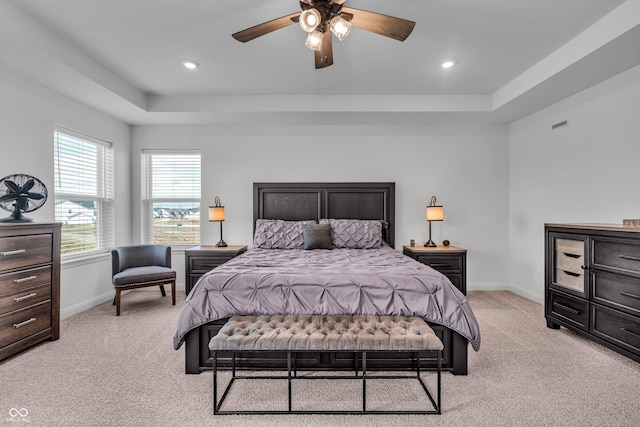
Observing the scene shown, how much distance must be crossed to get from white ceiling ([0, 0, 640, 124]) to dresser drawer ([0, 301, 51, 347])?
6.95ft

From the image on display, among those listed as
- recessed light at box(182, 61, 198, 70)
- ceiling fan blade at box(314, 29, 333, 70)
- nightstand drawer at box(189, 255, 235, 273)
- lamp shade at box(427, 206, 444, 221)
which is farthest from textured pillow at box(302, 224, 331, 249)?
recessed light at box(182, 61, 198, 70)

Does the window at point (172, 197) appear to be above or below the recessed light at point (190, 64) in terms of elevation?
below

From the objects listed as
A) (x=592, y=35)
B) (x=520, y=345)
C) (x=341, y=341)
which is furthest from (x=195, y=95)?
(x=520, y=345)

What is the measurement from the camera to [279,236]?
13.2 ft

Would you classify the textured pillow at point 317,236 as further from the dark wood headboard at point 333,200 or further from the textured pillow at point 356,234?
the dark wood headboard at point 333,200

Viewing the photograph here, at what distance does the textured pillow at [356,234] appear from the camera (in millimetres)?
3975

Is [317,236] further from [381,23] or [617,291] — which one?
[617,291]

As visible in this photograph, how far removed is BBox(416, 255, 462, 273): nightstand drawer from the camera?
13.0ft

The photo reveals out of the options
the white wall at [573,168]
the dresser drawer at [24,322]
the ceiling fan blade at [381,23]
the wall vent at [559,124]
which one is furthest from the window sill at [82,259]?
the wall vent at [559,124]

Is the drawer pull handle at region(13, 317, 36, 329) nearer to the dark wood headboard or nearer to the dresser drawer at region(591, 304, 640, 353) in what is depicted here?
the dark wood headboard

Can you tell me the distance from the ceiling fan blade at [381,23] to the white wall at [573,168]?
2496 millimetres

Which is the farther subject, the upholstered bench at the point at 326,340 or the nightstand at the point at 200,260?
the nightstand at the point at 200,260

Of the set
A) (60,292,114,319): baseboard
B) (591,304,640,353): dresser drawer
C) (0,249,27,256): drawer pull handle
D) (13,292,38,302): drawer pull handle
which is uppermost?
(0,249,27,256): drawer pull handle
